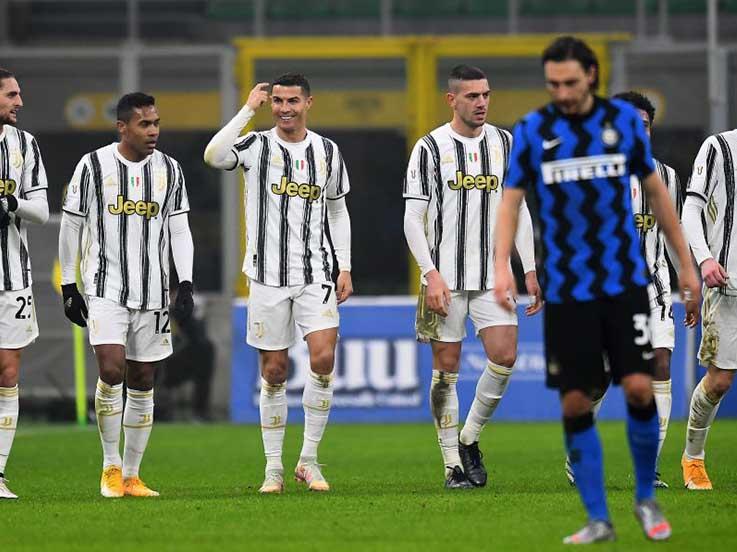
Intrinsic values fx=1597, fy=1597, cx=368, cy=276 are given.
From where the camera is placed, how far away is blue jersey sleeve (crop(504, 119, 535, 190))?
21.6ft

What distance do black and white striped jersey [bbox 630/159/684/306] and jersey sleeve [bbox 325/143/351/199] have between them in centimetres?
164

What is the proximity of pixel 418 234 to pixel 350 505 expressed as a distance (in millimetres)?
1646

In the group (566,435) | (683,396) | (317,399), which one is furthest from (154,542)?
(683,396)

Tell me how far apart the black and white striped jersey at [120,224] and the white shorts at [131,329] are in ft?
0.18

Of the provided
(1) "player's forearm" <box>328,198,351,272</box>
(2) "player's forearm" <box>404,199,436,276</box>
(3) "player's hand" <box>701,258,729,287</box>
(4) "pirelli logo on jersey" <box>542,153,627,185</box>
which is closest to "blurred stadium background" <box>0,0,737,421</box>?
(1) "player's forearm" <box>328,198,351,272</box>

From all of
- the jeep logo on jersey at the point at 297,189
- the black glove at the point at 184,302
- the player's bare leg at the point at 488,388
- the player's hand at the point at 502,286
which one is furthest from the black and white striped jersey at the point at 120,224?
the player's hand at the point at 502,286

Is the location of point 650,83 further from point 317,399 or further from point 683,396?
point 317,399

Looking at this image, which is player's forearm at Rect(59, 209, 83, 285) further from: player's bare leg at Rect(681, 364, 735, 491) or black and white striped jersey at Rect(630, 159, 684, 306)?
player's bare leg at Rect(681, 364, 735, 491)

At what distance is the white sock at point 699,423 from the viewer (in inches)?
349

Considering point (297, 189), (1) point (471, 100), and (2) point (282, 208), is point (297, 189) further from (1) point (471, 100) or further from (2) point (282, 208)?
(1) point (471, 100)

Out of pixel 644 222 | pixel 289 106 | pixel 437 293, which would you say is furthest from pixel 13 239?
pixel 644 222

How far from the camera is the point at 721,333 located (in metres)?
8.72

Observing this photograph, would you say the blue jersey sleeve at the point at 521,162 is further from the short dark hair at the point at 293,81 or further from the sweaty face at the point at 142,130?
the sweaty face at the point at 142,130

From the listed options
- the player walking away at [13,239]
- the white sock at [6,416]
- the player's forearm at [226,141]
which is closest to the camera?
the player's forearm at [226,141]
